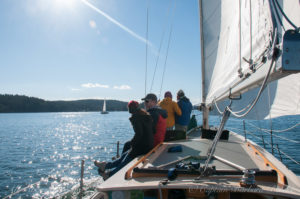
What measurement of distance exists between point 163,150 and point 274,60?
2634mm

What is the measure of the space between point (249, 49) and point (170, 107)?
3.59 m

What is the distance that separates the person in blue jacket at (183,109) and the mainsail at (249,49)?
62 centimetres

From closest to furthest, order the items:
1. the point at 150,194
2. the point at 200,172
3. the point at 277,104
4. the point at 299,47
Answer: the point at 299,47
the point at 200,172
the point at 150,194
the point at 277,104

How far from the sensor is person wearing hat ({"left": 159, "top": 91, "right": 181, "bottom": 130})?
19.4 feet

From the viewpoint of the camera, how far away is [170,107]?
595 centimetres

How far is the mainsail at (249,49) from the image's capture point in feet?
6.03

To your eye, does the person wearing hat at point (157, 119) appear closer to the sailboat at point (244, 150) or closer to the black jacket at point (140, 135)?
the black jacket at point (140, 135)

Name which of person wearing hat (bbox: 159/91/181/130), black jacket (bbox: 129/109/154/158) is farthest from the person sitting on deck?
person wearing hat (bbox: 159/91/181/130)

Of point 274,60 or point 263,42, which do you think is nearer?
point 274,60

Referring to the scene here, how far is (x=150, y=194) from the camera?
290 centimetres

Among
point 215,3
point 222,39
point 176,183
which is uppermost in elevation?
point 215,3

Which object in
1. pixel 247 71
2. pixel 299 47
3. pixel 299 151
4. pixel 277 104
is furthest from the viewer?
pixel 299 151

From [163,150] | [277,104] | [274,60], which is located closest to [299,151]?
[277,104]

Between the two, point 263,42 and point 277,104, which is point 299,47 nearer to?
point 263,42
